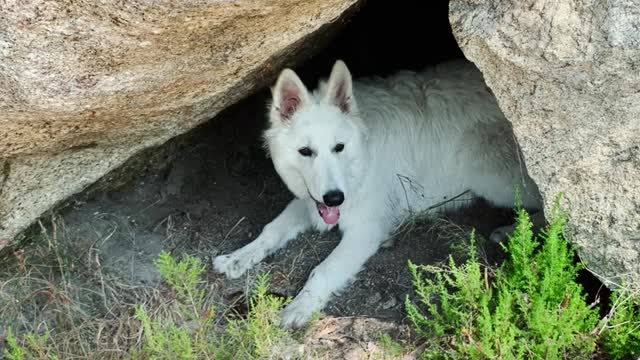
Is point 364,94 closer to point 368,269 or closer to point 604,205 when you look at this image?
point 368,269

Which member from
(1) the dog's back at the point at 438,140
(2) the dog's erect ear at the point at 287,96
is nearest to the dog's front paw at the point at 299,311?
(1) the dog's back at the point at 438,140

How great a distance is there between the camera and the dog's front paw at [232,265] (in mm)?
4336

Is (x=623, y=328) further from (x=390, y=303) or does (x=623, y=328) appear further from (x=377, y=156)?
(x=377, y=156)

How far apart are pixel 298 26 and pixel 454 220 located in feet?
6.21

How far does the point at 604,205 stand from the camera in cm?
321

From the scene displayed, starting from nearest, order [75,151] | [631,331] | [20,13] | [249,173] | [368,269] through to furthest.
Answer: [20,13] < [631,331] < [75,151] < [368,269] < [249,173]

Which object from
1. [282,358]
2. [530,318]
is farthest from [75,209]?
[530,318]

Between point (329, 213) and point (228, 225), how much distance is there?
87cm

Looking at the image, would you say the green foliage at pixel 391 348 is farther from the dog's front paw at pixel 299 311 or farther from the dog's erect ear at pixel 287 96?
the dog's erect ear at pixel 287 96

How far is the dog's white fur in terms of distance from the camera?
4094 mm

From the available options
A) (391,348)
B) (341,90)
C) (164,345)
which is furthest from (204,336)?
(341,90)

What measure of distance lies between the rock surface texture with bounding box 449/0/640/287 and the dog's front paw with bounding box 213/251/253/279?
1859 millimetres

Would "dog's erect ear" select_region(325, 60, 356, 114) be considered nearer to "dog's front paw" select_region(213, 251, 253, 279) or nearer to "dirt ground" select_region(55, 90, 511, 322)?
"dirt ground" select_region(55, 90, 511, 322)

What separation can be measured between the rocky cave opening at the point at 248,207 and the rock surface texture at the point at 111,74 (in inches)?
24.3
